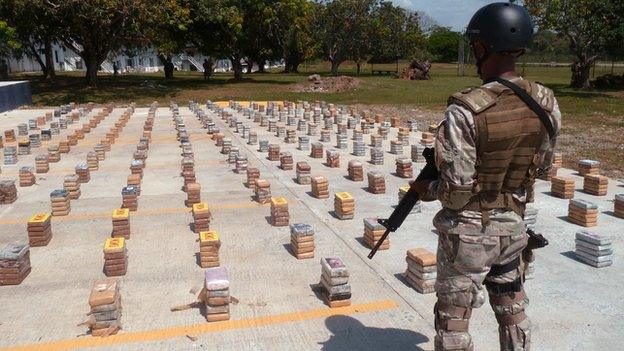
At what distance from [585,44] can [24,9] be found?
3149cm

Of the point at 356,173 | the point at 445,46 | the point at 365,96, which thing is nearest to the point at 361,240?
the point at 356,173

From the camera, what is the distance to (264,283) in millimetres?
6117

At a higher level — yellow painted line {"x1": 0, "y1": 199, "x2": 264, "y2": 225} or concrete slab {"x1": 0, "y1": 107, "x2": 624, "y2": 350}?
yellow painted line {"x1": 0, "y1": 199, "x2": 264, "y2": 225}

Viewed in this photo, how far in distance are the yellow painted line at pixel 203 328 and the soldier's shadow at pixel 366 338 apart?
0.83 ft

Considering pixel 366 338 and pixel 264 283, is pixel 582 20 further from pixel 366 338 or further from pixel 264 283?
pixel 366 338

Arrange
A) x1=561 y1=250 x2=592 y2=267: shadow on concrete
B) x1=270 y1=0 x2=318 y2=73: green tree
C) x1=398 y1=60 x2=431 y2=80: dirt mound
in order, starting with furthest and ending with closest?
x1=398 y1=60 x2=431 y2=80: dirt mound < x1=270 y1=0 x2=318 y2=73: green tree < x1=561 y1=250 x2=592 y2=267: shadow on concrete

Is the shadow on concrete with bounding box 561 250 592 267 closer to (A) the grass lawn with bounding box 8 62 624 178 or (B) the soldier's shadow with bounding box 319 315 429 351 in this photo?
(B) the soldier's shadow with bounding box 319 315 429 351

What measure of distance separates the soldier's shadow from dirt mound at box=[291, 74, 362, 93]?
30373 mm

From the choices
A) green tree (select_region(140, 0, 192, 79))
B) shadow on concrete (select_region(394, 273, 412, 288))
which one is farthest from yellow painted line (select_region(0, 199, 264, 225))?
green tree (select_region(140, 0, 192, 79))

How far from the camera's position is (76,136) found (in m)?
16.4

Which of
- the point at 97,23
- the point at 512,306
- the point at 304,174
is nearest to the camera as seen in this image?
the point at 512,306

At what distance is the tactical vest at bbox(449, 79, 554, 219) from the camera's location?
10.6 feet

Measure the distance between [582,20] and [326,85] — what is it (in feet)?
50.9

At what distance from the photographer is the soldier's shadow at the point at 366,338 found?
474 cm
